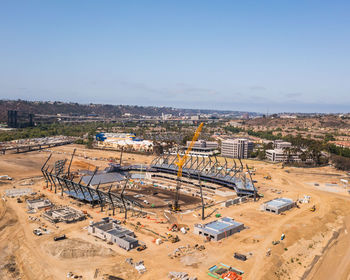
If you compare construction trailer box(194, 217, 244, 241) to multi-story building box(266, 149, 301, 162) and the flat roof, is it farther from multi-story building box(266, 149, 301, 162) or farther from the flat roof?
multi-story building box(266, 149, 301, 162)

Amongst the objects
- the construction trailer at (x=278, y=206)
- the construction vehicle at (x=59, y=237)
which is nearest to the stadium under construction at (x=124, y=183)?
the construction trailer at (x=278, y=206)

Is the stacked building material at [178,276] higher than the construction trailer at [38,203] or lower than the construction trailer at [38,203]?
higher

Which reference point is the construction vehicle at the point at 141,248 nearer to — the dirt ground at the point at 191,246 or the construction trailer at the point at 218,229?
the dirt ground at the point at 191,246

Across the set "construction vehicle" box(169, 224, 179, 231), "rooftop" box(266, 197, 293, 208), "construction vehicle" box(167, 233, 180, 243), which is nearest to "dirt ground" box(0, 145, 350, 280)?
"construction vehicle" box(167, 233, 180, 243)

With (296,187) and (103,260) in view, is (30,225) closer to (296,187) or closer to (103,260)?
(103,260)

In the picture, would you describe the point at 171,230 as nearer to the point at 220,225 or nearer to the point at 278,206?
the point at 220,225

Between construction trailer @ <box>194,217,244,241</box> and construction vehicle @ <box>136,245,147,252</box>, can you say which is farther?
construction trailer @ <box>194,217,244,241</box>
